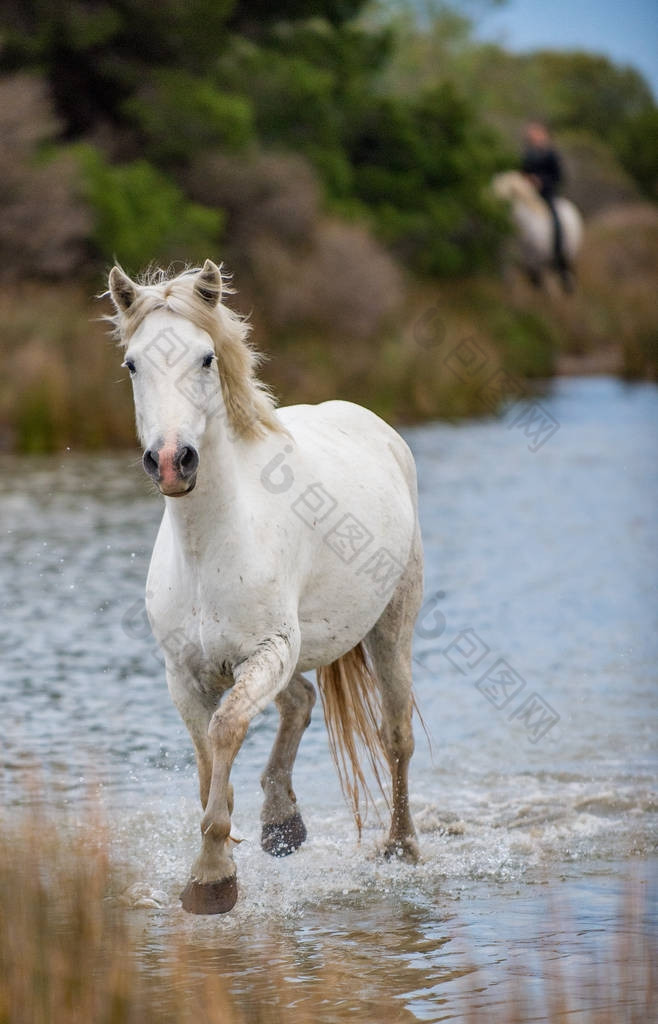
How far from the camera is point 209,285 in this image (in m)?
4.85

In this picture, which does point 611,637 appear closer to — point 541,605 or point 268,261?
point 541,605

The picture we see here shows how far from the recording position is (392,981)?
15.6 feet

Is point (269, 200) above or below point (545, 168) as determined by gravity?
below

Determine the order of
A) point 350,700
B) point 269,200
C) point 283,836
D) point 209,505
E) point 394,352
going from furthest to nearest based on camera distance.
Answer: point 269,200 < point 394,352 < point 350,700 < point 283,836 < point 209,505

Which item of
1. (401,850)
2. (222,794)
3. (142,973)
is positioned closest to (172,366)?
(222,794)

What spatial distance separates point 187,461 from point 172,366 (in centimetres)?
32

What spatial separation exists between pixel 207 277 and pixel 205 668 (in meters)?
1.20

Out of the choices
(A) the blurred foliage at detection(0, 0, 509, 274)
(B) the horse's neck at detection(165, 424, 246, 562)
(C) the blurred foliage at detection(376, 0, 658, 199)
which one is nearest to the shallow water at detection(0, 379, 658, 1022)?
(B) the horse's neck at detection(165, 424, 246, 562)

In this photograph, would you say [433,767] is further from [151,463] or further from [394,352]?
[394,352]

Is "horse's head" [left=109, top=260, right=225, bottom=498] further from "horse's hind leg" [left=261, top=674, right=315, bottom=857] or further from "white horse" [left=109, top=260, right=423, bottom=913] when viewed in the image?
"horse's hind leg" [left=261, top=674, right=315, bottom=857]

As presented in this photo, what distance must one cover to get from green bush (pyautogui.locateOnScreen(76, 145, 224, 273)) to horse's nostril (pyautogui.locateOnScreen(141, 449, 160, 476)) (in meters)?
18.4

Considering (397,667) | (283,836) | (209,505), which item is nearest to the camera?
(209,505)

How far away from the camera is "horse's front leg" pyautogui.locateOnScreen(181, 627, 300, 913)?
4.78 metres

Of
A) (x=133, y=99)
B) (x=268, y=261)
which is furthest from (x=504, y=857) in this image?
(x=133, y=99)
